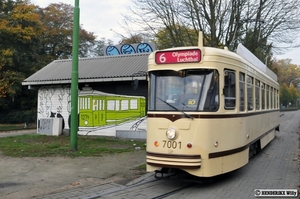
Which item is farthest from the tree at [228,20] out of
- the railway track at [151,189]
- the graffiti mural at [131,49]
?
the railway track at [151,189]

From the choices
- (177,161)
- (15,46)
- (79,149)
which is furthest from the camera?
(15,46)

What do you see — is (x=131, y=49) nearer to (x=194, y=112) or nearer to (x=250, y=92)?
(x=250, y=92)

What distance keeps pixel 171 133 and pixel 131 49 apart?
604 inches

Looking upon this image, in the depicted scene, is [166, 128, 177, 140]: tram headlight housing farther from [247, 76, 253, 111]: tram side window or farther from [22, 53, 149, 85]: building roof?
[22, 53, 149, 85]: building roof

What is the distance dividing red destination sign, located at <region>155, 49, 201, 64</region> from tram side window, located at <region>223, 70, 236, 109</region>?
827 mm

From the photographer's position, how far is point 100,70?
18.7 m

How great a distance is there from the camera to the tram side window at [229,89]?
25.7 ft

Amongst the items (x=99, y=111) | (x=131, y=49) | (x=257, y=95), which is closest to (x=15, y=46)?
(x=131, y=49)

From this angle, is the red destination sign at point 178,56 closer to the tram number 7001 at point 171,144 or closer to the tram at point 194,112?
the tram at point 194,112

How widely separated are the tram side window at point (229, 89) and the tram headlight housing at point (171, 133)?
4.53ft

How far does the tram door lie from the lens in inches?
715

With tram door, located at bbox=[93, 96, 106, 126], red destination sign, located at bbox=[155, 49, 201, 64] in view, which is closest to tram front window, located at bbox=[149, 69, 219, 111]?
red destination sign, located at bbox=[155, 49, 201, 64]

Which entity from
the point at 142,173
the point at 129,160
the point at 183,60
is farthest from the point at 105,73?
the point at 183,60

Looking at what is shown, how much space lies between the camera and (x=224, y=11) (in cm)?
2108
